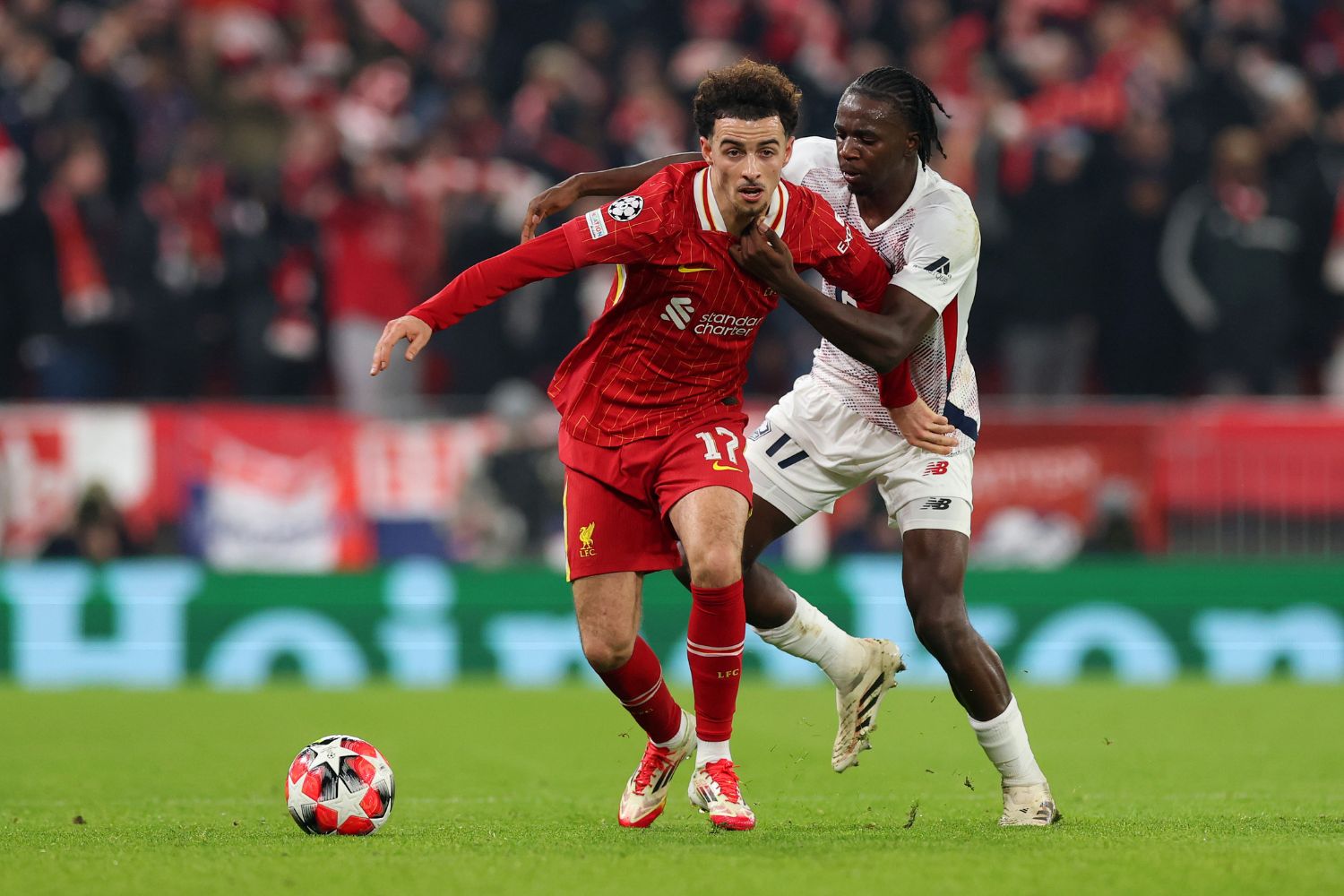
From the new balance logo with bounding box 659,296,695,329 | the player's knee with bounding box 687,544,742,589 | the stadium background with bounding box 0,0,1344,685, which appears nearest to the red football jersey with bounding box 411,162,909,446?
the new balance logo with bounding box 659,296,695,329

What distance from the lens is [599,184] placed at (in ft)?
23.6

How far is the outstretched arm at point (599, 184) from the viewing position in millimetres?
6902

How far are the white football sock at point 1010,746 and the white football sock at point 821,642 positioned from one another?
2.16 feet

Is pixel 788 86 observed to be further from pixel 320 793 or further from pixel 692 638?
pixel 320 793

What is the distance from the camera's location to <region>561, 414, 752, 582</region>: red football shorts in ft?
21.5

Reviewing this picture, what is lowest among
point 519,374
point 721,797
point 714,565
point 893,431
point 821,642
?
point 721,797

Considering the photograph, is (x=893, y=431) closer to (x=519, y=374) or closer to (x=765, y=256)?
(x=765, y=256)

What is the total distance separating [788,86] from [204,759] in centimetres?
486

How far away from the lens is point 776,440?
7.32 m

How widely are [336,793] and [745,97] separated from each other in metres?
2.75

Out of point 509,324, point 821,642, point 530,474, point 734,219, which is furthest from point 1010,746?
point 509,324

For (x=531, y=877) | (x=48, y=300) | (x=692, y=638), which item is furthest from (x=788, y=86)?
(x=48, y=300)

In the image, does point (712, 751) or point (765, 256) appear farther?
point (712, 751)

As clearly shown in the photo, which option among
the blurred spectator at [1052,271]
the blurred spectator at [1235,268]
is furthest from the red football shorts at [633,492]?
the blurred spectator at [1235,268]
